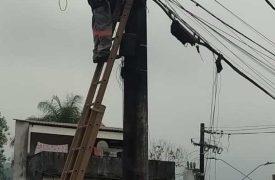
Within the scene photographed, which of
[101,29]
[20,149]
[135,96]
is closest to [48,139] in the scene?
[20,149]

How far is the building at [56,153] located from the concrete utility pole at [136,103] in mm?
7638

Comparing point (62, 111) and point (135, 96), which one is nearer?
point (135, 96)

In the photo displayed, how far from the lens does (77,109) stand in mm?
26328

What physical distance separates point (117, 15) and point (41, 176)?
8629 mm

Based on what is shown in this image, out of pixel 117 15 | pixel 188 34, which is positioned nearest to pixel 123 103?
pixel 117 15

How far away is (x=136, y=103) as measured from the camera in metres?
6.03

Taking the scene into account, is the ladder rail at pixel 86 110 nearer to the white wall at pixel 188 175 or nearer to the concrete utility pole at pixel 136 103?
the concrete utility pole at pixel 136 103

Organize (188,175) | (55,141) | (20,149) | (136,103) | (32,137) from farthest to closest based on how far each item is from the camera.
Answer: (188,175), (55,141), (32,137), (20,149), (136,103)

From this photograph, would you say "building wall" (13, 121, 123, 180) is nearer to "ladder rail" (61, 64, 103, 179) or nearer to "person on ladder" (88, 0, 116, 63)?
"person on ladder" (88, 0, 116, 63)

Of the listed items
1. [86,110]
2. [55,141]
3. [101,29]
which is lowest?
[86,110]

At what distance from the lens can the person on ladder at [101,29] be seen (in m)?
5.72

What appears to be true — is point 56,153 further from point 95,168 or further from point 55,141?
point 55,141

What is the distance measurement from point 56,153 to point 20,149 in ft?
21.9

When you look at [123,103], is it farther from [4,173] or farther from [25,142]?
[4,173]
